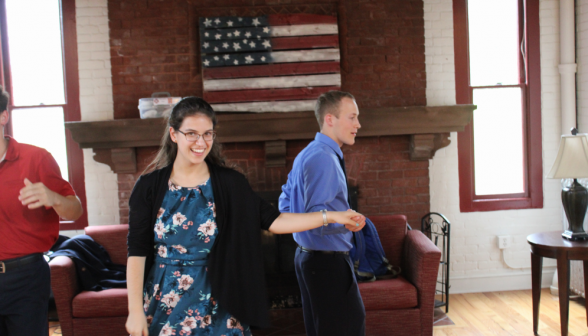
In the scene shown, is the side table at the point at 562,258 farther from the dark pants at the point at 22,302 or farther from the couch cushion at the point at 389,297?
the dark pants at the point at 22,302

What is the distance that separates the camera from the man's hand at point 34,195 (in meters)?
1.97

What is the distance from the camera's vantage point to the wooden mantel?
4328 mm

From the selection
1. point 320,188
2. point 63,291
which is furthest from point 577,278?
point 63,291

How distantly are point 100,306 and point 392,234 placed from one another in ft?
7.75

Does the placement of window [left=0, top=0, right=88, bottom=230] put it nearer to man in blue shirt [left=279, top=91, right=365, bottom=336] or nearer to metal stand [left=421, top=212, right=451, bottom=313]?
man in blue shirt [left=279, top=91, right=365, bottom=336]

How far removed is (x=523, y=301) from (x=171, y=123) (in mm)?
3869

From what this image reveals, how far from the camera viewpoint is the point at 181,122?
6.21 feet

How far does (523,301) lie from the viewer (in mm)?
4496

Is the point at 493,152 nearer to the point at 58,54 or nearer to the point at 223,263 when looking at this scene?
the point at 223,263

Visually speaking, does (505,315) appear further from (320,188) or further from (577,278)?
(320,188)

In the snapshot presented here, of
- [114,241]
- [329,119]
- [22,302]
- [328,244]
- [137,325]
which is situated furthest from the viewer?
[114,241]

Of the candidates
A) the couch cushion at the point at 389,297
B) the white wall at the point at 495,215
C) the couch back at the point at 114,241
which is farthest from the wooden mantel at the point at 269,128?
the couch cushion at the point at 389,297

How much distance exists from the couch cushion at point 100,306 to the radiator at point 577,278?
379 cm

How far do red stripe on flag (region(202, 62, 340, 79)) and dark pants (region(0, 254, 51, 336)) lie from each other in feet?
8.43
